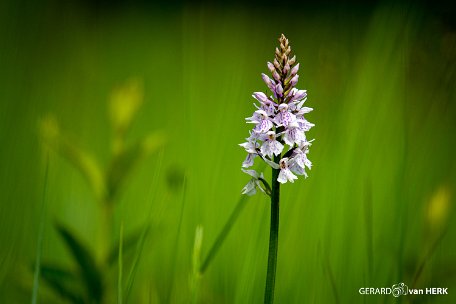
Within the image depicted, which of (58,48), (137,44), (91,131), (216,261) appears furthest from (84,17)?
(216,261)

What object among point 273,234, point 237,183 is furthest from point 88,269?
point 237,183

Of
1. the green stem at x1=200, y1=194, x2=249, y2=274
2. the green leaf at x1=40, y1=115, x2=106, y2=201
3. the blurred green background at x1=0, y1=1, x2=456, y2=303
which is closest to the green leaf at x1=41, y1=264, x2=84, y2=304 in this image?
the blurred green background at x1=0, y1=1, x2=456, y2=303

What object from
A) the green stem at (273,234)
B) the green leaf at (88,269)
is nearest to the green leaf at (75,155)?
the green leaf at (88,269)

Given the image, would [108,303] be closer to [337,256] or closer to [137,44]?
[337,256]

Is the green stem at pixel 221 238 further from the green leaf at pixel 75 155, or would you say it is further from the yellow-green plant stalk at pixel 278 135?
the green leaf at pixel 75 155

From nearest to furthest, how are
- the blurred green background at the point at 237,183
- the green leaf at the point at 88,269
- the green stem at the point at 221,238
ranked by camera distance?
the green stem at the point at 221,238
the green leaf at the point at 88,269
the blurred green background at the point at 237,183
